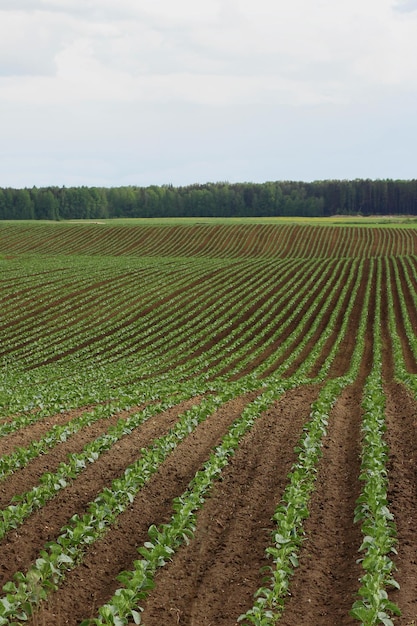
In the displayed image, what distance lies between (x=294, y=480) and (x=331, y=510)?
97cm

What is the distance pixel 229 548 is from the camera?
29.1ft

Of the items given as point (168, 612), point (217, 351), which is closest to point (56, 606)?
point (168, 612)

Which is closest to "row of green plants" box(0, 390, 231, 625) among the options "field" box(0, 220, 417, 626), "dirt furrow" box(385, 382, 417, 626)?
"field" box(0, 220, 417, 626)

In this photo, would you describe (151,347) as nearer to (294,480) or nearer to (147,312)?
(147,312)

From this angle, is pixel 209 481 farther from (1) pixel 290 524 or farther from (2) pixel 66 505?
(2) pixel 66 505

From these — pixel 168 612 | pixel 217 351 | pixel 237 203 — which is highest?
pixel 237 203

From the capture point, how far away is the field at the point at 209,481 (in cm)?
747

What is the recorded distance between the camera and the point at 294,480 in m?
10.8

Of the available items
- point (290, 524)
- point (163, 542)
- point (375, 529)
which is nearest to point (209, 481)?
point (290, 524)

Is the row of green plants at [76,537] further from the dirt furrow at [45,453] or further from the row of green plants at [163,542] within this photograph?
the dirt furrow at [45,453]

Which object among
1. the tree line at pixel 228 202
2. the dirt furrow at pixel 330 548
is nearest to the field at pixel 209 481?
the dirt furrow at pixel 330 548

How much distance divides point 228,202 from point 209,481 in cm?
16438

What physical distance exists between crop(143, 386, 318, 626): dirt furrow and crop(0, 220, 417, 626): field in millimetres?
30

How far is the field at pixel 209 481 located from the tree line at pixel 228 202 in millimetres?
136999
